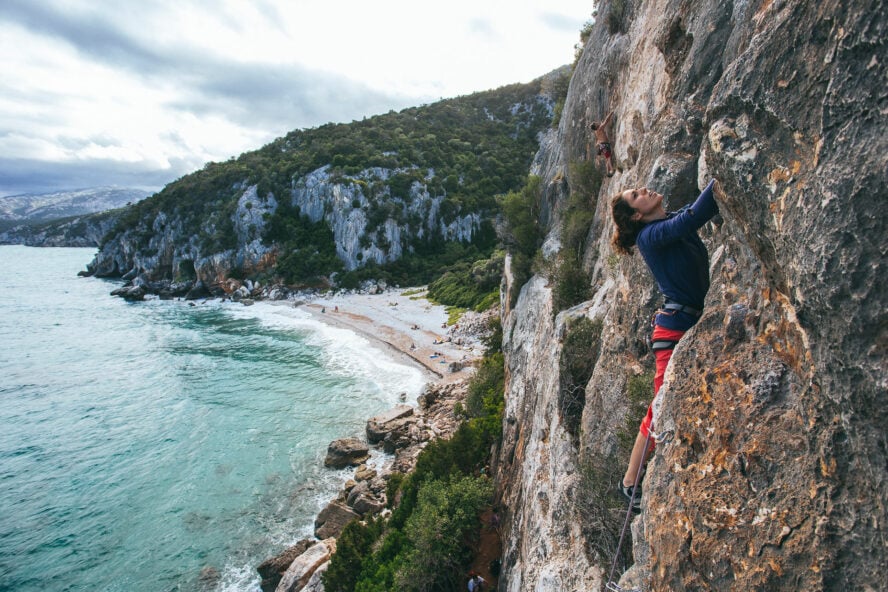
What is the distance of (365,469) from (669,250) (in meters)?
22.0

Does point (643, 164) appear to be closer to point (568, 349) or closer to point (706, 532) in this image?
point (568, 349)

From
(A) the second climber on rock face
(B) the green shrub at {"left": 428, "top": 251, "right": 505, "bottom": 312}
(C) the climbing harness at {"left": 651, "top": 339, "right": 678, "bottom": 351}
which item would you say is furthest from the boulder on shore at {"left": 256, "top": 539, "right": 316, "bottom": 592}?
(B) the green shrub at {"left": 428, "top": 251, "right": 505, "bottom": 312}

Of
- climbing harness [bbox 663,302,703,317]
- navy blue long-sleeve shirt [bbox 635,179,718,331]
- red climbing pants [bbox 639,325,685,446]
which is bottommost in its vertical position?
red climbing pants [bbox 639,325,685,446]

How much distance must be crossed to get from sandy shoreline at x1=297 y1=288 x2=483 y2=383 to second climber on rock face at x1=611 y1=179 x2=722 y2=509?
28.7 m

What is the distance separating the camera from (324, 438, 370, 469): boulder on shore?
78.2ft

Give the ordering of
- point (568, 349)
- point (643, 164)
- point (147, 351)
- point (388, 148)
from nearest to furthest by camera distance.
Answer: point (643, 164)
point (568, 349)
point (147, 351)
point (388, 148)

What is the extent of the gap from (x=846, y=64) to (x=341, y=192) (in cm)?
8337

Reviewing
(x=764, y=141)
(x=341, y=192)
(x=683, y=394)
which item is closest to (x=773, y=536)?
(x=683, y=394)

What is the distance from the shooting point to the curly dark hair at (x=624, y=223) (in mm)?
4145

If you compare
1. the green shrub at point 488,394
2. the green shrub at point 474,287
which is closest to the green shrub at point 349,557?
the green shrub at point 488,394

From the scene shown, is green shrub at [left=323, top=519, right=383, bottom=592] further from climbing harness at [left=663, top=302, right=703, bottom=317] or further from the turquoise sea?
climbing harness at [left=663, top=302, right=703, bottom=317]

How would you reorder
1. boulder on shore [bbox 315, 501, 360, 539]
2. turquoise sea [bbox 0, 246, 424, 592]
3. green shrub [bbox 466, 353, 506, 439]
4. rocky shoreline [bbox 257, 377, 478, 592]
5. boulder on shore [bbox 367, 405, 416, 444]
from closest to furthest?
rocky shoreline [bbox 257, 377, 478, 592]
turquoise sea [bbox 0, 246, 424, 592]
boulder on shore [bbox 315, 501, 360, 539]
green shrub [bbox 466, 353, 506, 439]
boulder on shore [bbox 367, 405, 416, 444]

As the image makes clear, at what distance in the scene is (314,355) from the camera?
41625mm

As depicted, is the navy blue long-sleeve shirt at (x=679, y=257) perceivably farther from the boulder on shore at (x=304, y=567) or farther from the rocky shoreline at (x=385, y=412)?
the boulder on shore at (x=304, y=567)
